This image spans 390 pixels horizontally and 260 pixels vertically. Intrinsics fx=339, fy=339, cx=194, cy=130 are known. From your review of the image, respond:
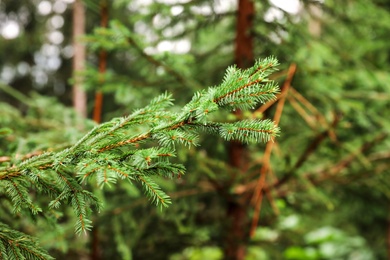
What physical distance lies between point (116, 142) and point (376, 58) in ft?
20.8

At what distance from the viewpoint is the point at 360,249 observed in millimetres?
5766

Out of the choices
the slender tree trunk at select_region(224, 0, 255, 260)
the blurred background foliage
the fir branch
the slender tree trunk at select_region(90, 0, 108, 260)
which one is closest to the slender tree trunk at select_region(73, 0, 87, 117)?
the blurred background foliage

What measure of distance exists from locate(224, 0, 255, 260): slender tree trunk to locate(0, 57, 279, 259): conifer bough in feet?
5.31

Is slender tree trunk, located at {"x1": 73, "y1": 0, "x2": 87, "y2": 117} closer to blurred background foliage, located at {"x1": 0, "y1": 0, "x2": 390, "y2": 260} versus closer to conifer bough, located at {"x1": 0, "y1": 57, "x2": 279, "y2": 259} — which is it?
blurred background foliage, located at {"x1": 0, "y1": 0, "x2": 390, "y2": 260}

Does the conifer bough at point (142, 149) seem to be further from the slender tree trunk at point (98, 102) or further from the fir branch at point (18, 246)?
the slender tree trunk at point (98, 102)

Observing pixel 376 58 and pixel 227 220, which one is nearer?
pixel 227 220

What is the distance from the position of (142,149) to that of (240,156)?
199cm

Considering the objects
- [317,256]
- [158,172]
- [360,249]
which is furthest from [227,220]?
[360,249]

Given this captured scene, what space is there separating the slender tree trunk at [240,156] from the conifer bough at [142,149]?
1618 mm

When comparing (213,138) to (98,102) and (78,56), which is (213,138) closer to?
(98,102)

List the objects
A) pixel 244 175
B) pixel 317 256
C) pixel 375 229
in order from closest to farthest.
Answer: pixel 244 175
pixel 317 256
pixel 375 229

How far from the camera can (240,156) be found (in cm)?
303

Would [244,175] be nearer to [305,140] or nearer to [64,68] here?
[305,140]

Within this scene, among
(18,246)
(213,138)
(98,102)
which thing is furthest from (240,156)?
(18,246)
